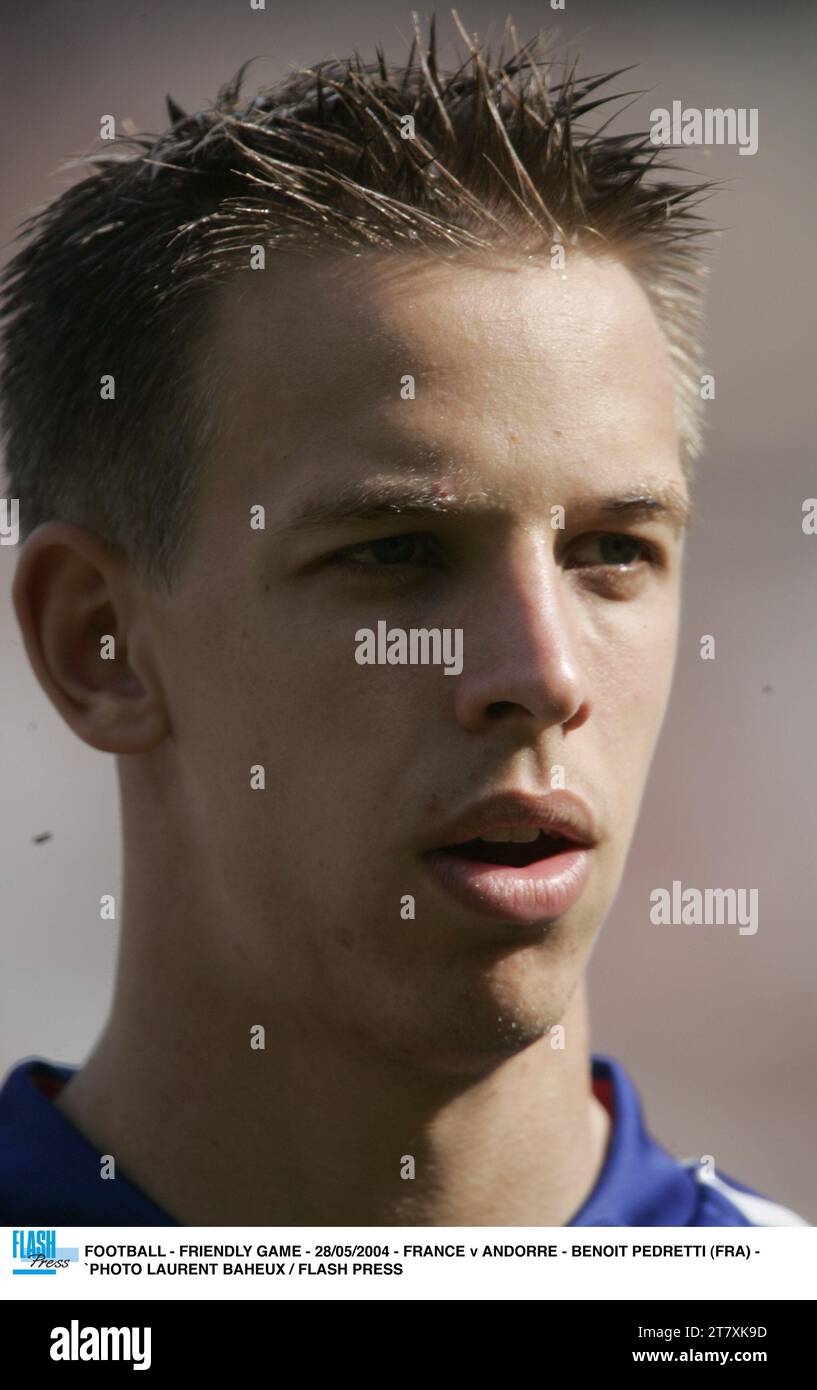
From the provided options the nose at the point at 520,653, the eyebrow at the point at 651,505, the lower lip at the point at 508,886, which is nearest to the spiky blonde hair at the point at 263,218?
the eyebrow at the point at 651,505

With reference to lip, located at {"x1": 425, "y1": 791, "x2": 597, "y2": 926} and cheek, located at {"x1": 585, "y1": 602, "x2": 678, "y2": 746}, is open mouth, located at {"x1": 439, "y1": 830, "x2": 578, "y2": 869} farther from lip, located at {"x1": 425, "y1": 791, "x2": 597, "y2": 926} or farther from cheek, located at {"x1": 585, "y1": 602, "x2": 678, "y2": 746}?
cheek, located at {"x1": 585, "y1": 602, "x2": 678, "y2": 746}

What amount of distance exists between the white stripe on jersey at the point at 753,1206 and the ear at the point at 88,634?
92 cm

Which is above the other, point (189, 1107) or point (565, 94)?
point (565, 94)

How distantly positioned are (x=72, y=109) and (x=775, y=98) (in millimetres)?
952

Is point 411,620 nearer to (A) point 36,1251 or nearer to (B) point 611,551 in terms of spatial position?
(B) point 611,551

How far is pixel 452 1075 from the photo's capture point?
1459 mm

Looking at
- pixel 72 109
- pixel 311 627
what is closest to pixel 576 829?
pixel 311 627

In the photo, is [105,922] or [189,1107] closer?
[189,1107]

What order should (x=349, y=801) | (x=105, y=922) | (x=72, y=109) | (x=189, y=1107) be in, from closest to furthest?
1. (x=349, y=801)
2. (x=189, y=1107)
3. (x=105, y=922)
4. (x=72, y=109)

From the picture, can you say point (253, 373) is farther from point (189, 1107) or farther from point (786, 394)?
point (786, 394)

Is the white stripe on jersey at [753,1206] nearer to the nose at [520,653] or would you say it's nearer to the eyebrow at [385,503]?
the nose at [520,653]
